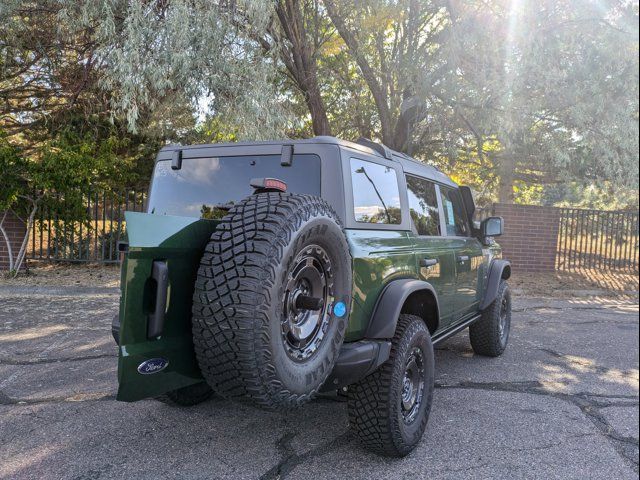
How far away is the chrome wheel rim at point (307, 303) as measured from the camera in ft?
7.47

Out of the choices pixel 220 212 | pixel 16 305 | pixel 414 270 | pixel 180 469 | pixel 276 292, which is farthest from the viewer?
pixel 16 305

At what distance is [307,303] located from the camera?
2.36 meters

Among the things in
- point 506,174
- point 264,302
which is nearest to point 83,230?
point 264,302

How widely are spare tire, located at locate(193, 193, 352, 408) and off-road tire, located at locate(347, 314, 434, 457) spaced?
0.44m

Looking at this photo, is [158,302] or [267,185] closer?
[158,302]

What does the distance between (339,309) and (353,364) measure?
307 mm

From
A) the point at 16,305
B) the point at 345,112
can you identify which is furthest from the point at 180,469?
the point at 345,112

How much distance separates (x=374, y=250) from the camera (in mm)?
2807

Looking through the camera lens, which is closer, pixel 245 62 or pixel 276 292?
pixel 276 292

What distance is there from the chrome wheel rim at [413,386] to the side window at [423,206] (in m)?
0.98

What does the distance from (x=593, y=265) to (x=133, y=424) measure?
11.8m

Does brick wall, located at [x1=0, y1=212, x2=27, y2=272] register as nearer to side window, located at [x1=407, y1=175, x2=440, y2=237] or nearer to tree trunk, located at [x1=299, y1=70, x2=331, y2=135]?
tree trunk, located at [x1=299, y1=70, x2=331, y2=135]

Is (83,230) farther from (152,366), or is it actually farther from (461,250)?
(152,366)

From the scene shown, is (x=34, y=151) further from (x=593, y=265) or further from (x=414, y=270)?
(x=593, y=265)
